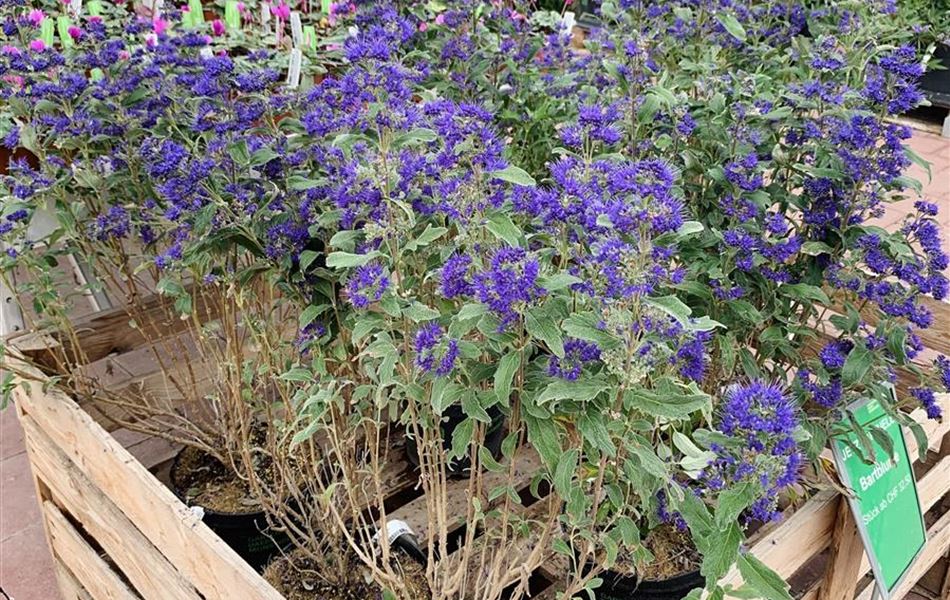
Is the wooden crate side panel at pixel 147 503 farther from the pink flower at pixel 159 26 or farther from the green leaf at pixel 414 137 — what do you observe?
the pink flower at pixel 159 26

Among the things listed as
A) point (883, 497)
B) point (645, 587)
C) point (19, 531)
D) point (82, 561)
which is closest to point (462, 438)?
point (645, 587)

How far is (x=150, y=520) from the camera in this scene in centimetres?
158

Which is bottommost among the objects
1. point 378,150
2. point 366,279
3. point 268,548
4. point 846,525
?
point 268,548

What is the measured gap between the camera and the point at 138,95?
1.68m

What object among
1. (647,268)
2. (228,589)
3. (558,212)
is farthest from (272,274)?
(647,268)

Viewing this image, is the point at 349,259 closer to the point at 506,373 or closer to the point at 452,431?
the point at 506,373

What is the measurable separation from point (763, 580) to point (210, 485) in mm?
1388

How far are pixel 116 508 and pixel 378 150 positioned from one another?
1041 mm

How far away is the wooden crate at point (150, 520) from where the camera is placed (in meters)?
1.48

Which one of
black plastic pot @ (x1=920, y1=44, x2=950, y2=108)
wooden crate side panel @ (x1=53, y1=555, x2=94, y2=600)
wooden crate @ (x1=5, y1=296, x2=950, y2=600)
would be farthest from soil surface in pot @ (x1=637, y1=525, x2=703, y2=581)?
black plastic pot @ (x1=920, y1=44, x2=950, y2=108)

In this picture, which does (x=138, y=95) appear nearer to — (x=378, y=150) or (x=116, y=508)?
(x=378, y=150)

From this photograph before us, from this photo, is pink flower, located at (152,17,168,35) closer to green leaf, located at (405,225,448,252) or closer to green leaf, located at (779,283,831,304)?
green leaf, located at (405,225,448,252)

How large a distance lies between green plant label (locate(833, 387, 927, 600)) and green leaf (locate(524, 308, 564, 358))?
83 cm

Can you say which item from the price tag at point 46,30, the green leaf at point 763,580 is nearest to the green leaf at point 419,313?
the green leaf at point 763,580
